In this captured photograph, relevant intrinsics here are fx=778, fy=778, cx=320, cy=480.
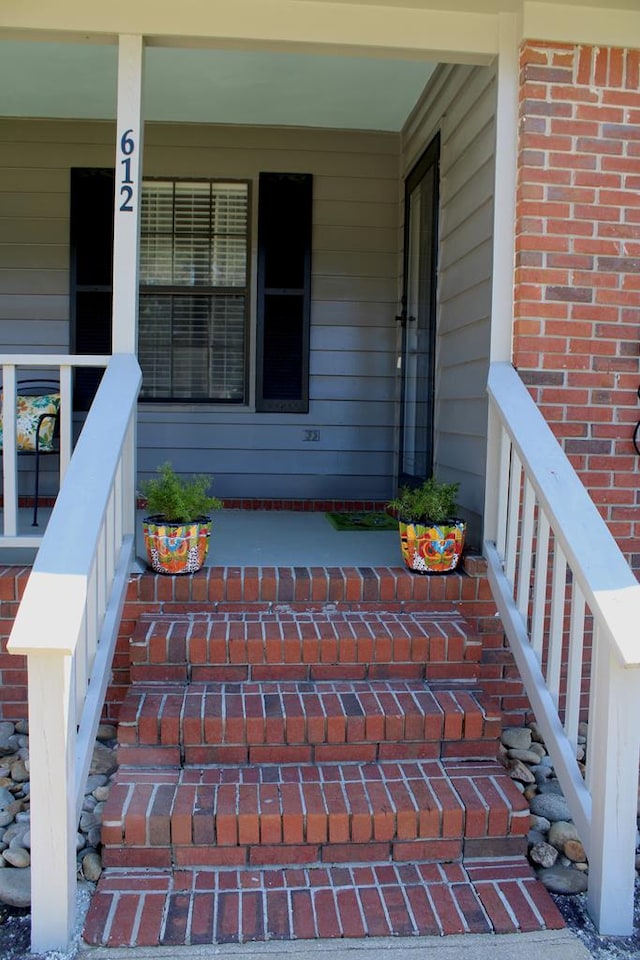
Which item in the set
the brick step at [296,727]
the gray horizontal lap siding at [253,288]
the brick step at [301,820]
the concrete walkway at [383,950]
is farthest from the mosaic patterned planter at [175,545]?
the gray horizontal lap siding at [253,288]

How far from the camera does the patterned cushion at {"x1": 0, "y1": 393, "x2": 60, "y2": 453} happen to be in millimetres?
4207

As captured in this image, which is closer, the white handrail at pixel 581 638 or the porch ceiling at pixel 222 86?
the white handrail at pixel 581 638

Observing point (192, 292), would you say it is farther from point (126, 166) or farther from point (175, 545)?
point (175, 545)

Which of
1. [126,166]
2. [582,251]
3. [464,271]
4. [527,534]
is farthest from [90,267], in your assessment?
[527,534]

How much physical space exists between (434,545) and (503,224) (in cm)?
131

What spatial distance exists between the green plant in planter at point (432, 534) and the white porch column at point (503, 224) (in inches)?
6.9

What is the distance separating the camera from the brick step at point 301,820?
6.93ft

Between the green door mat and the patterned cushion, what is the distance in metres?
1.62

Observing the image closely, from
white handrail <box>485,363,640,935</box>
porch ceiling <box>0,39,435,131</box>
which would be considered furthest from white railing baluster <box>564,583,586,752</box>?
porch ceiling <box>0,39,435,131</box>

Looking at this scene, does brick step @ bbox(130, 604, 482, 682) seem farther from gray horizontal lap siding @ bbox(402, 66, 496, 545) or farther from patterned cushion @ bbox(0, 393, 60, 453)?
patterned cushion @ bbox(0, 393, 60, 453)

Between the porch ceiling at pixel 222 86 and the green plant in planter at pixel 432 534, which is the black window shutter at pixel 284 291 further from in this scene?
the green plant in planter at pixel 432 534

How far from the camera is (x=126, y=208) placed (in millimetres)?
3061

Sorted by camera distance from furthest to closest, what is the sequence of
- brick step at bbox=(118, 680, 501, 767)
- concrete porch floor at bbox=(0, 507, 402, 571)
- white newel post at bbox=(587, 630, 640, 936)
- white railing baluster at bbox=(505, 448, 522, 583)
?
1. concrete porch floor at bbox=(0, 507, 402, 571)
2. white railing baluster at bbox=(505, 448, 522, 583)
3. brick step at bbox=(118, 680, 501, 767)
4. white newel post at bbox=(587, 630, 640, 936)

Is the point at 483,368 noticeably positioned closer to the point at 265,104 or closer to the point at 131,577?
the point at 131,577
